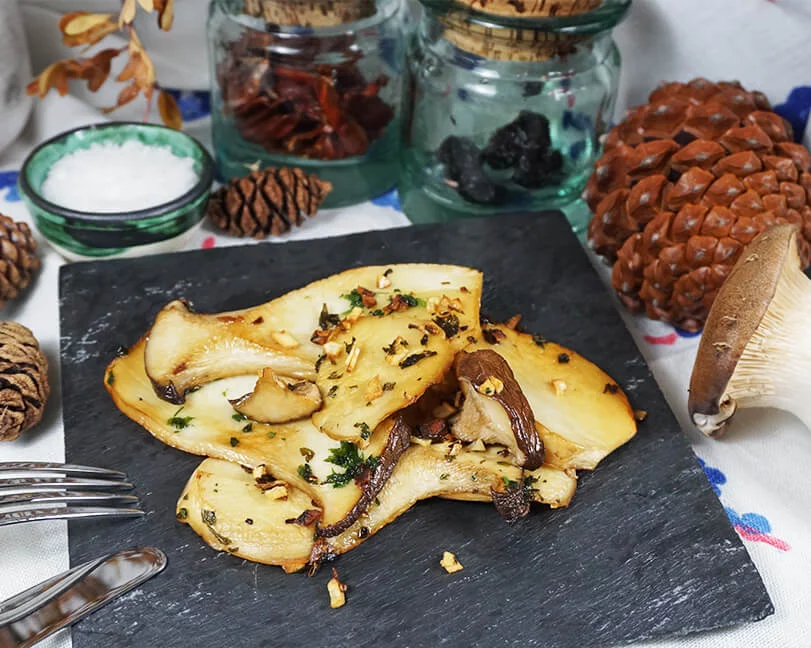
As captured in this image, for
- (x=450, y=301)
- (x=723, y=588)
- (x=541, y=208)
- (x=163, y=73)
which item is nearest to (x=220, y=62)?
(x=163, y=73)

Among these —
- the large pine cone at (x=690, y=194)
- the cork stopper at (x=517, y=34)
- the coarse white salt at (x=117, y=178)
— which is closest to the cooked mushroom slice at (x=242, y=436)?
the coarse white salt at (x=117, y=178)

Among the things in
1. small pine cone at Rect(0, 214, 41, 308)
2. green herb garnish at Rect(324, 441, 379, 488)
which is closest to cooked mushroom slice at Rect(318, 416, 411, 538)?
green herb garnish at Rect(324, 441, 379, 488)

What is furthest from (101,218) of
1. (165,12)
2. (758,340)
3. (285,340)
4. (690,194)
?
(758,340)

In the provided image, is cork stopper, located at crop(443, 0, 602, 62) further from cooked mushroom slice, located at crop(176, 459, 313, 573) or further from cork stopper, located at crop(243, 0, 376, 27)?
cooked mushroom slice, located at crop(176, 459, 313, 573)

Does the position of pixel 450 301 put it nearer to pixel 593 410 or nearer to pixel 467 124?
pixel 593 410

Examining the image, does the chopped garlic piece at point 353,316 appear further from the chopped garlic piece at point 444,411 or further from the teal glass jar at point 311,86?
the teal glass jar at point 311,86

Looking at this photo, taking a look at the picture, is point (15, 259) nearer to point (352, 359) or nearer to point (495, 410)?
point (352, 359)

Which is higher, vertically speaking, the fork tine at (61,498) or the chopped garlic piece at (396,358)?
the chopped garlic piece at (396,358)
